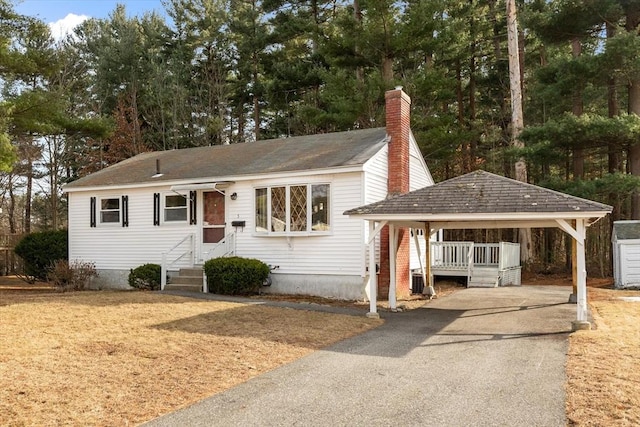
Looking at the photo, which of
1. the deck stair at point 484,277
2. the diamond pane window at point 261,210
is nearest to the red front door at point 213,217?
the diamond pane window at point 261,210

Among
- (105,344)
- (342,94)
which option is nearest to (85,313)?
(105,344)

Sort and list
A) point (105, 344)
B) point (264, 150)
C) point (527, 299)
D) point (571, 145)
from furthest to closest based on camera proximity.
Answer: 1. point (571, 145)
2. point (264, 150)
3. point (527, 299)
4. point (105, 344)

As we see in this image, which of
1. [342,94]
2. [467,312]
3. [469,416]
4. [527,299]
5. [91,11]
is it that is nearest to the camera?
[469,416]

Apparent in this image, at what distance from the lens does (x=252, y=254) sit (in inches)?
582

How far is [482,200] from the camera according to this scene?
1030 cm

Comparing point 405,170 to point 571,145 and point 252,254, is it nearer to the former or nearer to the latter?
point 252,254

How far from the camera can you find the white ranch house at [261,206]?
13.5 meters

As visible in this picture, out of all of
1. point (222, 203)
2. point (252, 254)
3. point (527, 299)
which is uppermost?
point (222, 203)

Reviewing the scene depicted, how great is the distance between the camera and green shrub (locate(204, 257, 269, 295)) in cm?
1370

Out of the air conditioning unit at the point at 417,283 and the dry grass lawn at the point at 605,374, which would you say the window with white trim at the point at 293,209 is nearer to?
the air conditioning unit at the point at 417,283

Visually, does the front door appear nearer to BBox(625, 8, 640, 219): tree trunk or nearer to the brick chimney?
the brick chimney

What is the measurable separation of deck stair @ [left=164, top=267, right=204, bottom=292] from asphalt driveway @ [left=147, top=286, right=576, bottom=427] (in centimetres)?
688

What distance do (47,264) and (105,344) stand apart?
40.0ft

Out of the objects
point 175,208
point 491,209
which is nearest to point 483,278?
point 491,209
